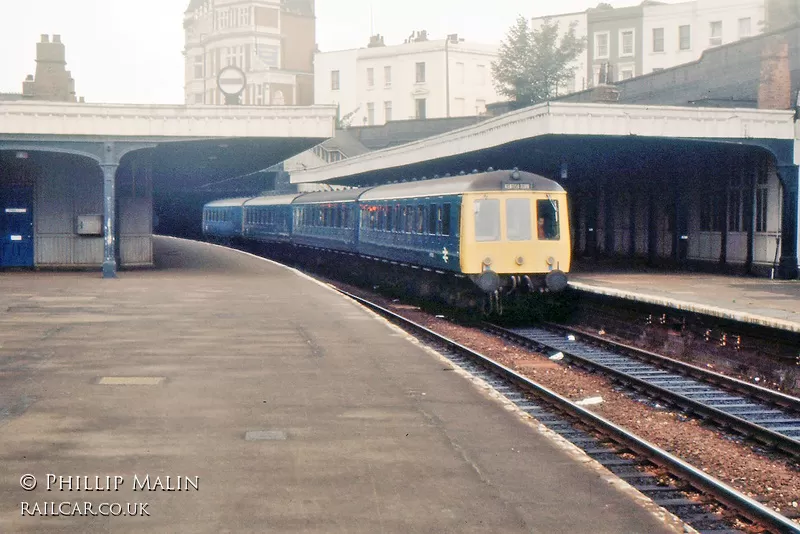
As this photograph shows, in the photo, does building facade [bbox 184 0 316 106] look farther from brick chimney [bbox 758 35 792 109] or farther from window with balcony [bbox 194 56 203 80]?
brick chimney [bbox 758 35 792 109]

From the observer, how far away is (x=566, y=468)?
26.5 feet

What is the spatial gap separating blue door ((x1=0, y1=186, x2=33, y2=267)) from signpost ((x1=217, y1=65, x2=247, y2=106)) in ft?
21.2

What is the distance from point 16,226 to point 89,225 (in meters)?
2.14

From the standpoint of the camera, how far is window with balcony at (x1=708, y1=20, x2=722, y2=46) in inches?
2468

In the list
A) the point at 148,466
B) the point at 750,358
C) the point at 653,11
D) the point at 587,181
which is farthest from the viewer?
the point at 653,11

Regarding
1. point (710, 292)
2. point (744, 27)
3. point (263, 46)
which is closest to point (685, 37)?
point (744, 27)

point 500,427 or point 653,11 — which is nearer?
point 500,427

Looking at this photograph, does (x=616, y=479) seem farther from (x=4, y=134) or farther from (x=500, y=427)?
(x=4, y=134)

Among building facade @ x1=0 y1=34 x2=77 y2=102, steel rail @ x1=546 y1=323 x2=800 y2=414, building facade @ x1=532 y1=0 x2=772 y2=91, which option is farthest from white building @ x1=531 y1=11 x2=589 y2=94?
steel rail @ x1=546 y1=323 x2=800 y2=414

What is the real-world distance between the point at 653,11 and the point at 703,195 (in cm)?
3557

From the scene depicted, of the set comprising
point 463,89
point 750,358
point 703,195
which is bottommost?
point 750,358

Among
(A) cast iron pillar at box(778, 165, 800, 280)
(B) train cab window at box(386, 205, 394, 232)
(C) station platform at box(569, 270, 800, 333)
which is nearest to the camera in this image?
(C) station platform at box(569, 270, 800, 333)

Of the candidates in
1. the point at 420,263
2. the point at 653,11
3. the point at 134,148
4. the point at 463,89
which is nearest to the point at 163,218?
the point at 463,89

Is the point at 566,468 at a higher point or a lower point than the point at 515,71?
lower
